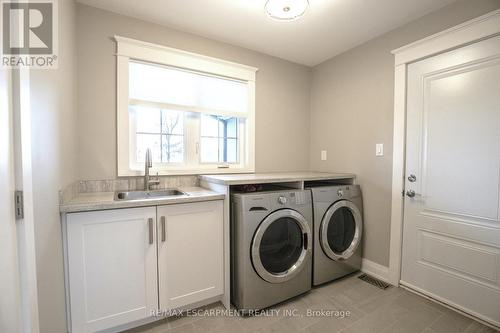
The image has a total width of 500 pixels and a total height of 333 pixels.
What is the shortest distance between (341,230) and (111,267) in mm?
1962

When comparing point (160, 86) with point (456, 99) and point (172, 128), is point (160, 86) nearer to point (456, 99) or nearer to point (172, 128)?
point (172, 128)

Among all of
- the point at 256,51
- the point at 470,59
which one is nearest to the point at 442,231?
the point at 470,59

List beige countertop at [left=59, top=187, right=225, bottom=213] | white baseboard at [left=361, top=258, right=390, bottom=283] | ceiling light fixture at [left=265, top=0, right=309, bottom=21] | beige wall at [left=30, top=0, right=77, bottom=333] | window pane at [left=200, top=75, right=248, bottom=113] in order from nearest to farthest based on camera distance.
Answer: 1. beige wall at [left=30, top=0, right=77, bottom=333]
2. beige countertop at [left=59, top=187, right=225, bottom=213]
3. ceiling light fixture at [left=265, top=0, right=309, bottom=21]
4. white baseboard at [left=361, top=258, right=390, bottom=283]
5. window pane at [left=200, top=75, right=248, bottom=113]

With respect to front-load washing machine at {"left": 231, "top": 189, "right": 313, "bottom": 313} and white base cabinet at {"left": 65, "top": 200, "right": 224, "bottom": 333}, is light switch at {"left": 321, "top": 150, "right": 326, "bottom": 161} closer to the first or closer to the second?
front-load washing machine at {"left": 231, "top": 189, "right": 313, "bottom": 313}

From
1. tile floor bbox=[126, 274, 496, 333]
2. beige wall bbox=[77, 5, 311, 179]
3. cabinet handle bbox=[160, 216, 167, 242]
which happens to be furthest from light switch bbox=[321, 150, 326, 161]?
cabinet handle bbox=[160, 216, 167, 242]

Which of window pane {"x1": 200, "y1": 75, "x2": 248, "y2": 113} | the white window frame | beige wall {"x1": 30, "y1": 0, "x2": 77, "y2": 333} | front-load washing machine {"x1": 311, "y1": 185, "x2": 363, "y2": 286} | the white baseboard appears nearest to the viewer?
beige wall {"x1": 30, "y1": 0, "x2": 77, "y2": 333}

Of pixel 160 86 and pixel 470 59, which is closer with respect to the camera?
pixel 470 59

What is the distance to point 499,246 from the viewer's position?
1.54 meters

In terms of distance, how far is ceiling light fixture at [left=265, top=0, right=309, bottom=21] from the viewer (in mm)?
1515

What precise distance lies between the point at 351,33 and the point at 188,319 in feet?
9.38

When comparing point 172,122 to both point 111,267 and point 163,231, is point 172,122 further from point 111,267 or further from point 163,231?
point 111,267

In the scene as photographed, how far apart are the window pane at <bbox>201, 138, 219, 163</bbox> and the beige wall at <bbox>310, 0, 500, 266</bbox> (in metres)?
1.36

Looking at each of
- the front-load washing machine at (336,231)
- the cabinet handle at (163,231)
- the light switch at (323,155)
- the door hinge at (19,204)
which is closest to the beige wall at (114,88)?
the light switch at (323,155)

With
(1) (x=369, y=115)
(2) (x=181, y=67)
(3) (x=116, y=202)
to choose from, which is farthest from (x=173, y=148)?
(1) (x=369, y=115)
